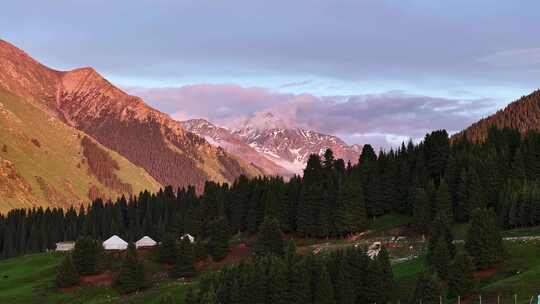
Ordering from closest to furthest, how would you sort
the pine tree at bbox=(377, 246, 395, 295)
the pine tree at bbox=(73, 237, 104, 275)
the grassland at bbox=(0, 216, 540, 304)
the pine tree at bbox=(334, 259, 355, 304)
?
1. the grassland at bbox=(0, 216, 540, 304)
2. the pine tree at bbox=(334, 259, 355, 304)
3. the pine tree at bbox=(377, 246, 395, 295)
4. the pine tree at bbox=(73, 237, 104, 275)

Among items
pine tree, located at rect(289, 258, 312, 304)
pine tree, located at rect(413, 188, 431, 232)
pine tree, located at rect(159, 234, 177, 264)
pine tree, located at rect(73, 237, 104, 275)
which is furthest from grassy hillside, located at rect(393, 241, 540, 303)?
pine tree, located at rect(73, 237, 104, 275)

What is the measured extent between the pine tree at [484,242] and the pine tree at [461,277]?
9732 millimetres

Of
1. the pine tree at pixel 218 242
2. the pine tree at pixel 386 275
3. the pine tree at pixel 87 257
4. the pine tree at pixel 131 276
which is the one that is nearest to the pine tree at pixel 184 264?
the pine tree at pixel 131 276

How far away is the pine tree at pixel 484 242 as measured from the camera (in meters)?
95.2

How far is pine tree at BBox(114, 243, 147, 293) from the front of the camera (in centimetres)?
11812

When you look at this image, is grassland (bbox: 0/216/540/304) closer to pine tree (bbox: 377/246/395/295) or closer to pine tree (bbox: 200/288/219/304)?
pine tree (bbox: 377/246/395/295)

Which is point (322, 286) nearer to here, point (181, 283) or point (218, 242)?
point (181, 283)

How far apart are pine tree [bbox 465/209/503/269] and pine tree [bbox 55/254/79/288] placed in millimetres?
66148

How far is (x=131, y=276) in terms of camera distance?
390ft

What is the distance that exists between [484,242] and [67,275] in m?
69.2

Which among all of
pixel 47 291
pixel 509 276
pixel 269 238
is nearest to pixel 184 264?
pixel 269 238

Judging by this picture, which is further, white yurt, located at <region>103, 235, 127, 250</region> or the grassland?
white yurt, located at <region>103, 235, 127, 250</region>

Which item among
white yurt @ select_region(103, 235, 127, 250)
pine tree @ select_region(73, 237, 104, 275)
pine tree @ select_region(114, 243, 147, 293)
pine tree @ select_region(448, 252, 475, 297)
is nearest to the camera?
pine tree @ select_region(448, 252, 475, 297)

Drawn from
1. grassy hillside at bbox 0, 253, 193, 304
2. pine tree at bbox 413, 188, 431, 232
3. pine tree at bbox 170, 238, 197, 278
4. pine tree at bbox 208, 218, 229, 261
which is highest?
pine tree at bbox 413, 188, 431, 232
